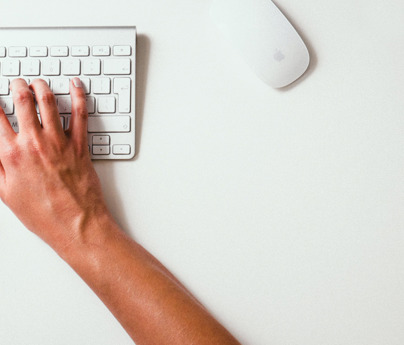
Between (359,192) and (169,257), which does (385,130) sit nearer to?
(359,192)

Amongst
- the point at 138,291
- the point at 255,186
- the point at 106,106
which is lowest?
the point at 138,291

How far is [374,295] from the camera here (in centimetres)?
58

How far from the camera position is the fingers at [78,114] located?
57 cm

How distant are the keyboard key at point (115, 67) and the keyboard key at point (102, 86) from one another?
0.04ft

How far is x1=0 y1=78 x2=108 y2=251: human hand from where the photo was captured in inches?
22.0

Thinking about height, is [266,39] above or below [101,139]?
above

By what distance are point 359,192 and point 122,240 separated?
330mm

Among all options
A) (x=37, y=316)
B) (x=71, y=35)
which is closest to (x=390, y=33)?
(x=71, y=35)

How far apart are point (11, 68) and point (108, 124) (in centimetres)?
15

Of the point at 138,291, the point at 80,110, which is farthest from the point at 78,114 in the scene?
the point at 138,291

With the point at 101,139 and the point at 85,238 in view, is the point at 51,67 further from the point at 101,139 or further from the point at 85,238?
the point at 85,238

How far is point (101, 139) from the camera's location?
0.59 m

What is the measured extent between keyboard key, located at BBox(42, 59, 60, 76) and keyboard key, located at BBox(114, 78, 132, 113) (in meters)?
0.08

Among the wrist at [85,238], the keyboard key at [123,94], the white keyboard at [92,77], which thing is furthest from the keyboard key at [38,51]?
the wrist at [85,238]
